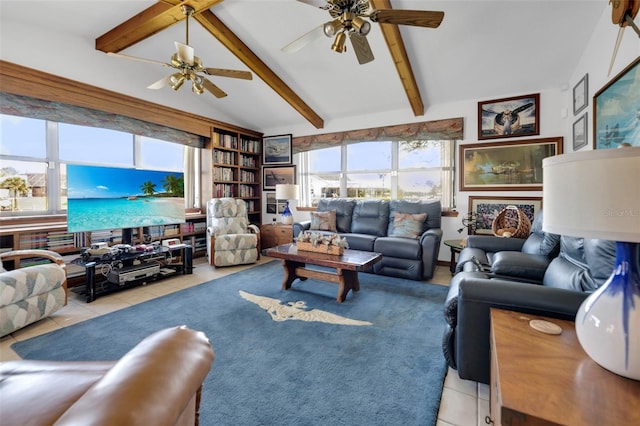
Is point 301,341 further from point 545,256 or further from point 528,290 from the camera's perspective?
point 545,256

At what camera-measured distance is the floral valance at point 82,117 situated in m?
2.96

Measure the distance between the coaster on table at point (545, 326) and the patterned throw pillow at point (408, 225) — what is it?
108 inches

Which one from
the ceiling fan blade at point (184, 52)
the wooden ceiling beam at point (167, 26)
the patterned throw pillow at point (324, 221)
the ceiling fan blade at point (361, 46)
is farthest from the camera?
the patterned throw pillow at point (324, 221)

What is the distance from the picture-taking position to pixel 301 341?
2.10m

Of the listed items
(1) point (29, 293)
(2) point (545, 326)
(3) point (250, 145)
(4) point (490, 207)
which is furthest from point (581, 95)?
(1) point (29, 293)

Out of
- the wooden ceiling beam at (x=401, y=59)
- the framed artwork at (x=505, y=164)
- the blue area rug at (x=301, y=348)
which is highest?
the wooden ceiling beam at (x=401, y=59)

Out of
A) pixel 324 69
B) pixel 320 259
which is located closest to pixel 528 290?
pixel 320 259

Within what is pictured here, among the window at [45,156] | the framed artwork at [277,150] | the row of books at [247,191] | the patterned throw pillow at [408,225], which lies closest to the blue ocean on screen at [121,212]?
the window at [45,156]

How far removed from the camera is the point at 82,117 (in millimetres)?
3451

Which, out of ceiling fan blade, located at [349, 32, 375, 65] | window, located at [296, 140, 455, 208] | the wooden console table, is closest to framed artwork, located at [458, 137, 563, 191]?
window, located at [296, 140, 455, 208]

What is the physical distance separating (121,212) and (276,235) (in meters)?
2.38

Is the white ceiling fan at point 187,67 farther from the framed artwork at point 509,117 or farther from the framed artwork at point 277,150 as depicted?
Answer: the framed artwork at point 509,117

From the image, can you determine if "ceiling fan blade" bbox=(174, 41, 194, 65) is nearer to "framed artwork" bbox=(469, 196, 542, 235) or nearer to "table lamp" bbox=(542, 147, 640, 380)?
"table lamp" bbox=(542, 147, 640, 380)

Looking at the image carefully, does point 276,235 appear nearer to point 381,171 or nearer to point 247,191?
point 247,191
